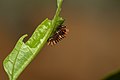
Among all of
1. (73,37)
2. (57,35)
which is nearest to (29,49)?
(57,35)

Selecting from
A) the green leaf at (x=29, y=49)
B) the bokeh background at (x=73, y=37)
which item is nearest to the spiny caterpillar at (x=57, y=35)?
the green leaf at (x=29, y=49)

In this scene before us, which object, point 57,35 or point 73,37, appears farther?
point 73,37

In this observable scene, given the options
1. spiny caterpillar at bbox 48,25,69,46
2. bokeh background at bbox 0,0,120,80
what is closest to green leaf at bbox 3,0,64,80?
spiny caterpillar at bbox 48,25,69,46

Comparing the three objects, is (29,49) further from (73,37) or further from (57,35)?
(73,37)

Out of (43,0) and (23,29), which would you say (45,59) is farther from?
(43,0)

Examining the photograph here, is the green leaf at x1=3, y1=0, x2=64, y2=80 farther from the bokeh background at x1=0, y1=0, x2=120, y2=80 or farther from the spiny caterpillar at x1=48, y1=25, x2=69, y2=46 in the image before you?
the bokeh background at x1=0, y1=0, x2=120, y2=80
